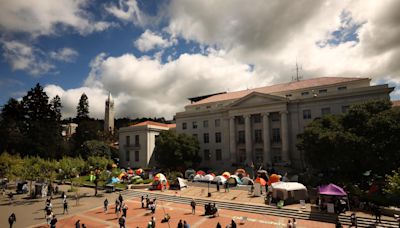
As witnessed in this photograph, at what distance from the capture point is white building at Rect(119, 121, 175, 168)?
190 ft

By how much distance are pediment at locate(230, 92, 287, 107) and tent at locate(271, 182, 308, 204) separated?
71.7 ft

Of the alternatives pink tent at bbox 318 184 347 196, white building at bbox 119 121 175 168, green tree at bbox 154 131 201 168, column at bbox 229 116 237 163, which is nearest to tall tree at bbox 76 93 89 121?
white building at bbox 119 121 175 168

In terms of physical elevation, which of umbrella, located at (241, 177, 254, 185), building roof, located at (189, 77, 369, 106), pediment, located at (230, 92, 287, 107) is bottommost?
umbrella, located at (241, 177, 254, 185)

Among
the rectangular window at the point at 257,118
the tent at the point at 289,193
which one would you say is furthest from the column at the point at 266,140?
the tent at the point at 289,193

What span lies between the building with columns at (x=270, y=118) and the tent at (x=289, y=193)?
16430 mm

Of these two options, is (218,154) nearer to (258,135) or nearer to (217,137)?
(217,137)

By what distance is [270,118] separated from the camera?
156ft

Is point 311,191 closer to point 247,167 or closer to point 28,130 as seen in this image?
point 247,167

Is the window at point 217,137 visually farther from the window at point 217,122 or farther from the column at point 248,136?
the column at point 248,136

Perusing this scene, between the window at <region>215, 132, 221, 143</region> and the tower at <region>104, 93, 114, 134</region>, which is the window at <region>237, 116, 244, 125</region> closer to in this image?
the window at <region>215, 132, 221, 143</region>

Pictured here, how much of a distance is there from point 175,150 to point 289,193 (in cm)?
2625

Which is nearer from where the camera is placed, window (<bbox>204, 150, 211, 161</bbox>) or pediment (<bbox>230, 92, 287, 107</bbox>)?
pediment (<bbox>230, 92, 287, 107</bbox>)

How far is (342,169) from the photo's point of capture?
31438mm

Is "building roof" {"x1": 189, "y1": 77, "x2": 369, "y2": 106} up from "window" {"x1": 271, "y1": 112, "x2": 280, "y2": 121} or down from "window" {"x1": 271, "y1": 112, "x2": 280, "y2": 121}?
up
